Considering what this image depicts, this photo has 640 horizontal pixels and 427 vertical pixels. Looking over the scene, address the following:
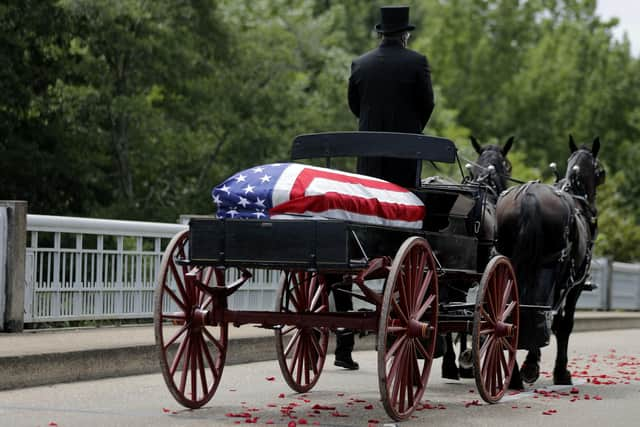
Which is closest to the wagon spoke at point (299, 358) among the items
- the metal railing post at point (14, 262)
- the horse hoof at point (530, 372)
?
the horse hoof at point (530, 372)

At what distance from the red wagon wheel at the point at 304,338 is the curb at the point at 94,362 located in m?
1.61

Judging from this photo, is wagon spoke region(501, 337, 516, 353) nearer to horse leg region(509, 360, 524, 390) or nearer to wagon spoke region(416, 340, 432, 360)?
horse leg region(509, 360, 524, 390)

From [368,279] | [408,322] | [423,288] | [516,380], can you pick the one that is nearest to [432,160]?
[368,279]

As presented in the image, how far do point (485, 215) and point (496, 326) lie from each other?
1.39 metres

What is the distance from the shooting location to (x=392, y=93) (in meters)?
10.2

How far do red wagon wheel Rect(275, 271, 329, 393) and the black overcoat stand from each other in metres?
1.07

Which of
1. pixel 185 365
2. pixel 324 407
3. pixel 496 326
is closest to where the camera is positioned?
pixel 185 365

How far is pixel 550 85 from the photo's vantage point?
63.0 metres

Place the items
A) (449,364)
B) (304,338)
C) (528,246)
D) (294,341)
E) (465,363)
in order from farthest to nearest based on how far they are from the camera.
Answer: (449,364) → (465,363) → (528,246) → (304,338) → (294,341)

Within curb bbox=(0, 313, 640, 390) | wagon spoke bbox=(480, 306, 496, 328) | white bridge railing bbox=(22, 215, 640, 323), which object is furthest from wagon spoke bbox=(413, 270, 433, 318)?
white bridge railing bbox=(22, 215, 640, 323)

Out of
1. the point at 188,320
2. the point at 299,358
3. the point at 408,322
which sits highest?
the point at 408,322

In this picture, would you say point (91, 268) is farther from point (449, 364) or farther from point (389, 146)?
point (389, 146)

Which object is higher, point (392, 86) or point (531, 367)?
point (392, 86)

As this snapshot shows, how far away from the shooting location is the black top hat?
33.5 ft
